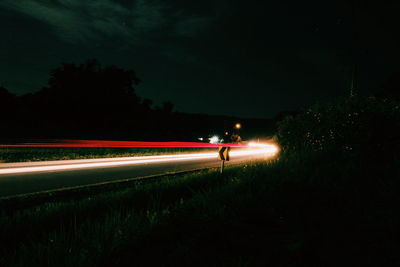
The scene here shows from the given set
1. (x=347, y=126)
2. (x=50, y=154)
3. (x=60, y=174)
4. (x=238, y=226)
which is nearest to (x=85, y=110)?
(x=50, y=154)

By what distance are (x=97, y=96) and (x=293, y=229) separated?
101 feet

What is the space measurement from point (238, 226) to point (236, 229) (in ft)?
0.26

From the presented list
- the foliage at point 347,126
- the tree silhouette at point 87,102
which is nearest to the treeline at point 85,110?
the tree silhouette at point 87,102

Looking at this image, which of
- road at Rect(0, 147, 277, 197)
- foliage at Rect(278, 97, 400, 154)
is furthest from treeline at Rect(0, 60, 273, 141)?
foliage at Rect(278, 97, 400, 154)

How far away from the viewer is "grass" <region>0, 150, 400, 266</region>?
2789mm

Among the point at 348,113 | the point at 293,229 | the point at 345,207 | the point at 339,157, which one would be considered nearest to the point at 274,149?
the point at 348,113

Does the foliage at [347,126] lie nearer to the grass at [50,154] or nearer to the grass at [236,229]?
the grass at [236,229]

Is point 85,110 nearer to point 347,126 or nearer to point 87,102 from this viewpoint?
point 87,102

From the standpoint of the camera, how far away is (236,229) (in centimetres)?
349

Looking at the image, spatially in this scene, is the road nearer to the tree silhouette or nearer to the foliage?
the foliage

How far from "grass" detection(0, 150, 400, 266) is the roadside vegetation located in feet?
0.04

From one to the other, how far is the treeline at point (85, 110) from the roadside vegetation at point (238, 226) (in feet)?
69.1

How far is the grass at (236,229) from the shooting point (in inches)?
110

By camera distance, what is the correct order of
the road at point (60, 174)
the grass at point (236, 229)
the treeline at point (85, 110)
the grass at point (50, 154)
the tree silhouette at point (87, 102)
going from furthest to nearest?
the tree silhouette at point (87, 102), the treeline at point (85, 110), the grass at point (50, 154), the road at point (60, 174), the grass at point (236, 229)
